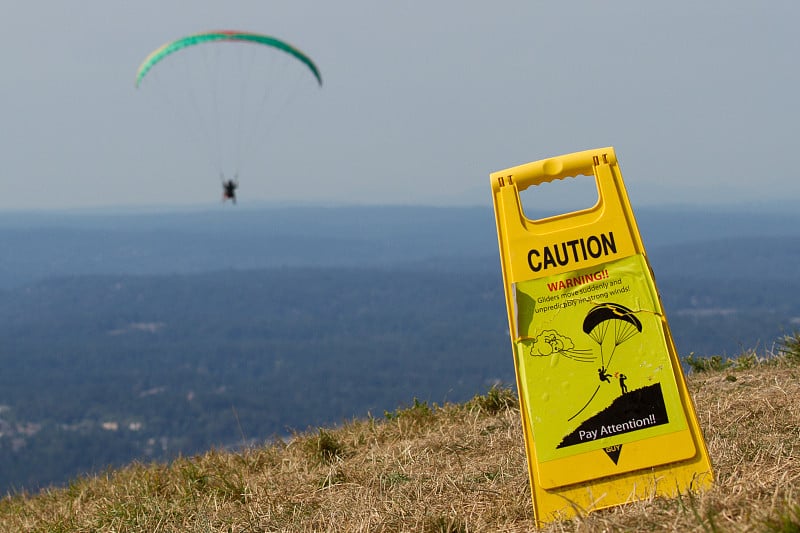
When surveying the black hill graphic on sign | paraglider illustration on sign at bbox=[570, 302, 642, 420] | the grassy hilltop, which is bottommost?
the grassy hilltop

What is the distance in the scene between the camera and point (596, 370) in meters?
4.35

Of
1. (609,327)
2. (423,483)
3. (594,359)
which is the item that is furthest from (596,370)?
(423,483)

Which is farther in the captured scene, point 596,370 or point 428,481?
point 428,481

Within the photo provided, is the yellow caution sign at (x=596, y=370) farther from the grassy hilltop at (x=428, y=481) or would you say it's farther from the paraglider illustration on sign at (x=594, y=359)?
the grassy hilltop at (x=428, y=481)

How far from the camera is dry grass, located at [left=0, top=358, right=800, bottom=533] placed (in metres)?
4.02

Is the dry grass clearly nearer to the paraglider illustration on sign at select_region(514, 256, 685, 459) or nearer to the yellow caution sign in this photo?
the yellow caution sign

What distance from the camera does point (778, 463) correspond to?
4.53 m

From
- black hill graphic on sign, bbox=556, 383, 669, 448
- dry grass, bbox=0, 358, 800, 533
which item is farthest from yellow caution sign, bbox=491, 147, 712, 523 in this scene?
dry grass, bbox=0, 358, 800, 533

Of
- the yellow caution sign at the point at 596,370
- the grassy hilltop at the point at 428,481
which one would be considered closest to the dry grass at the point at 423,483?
the grassy hilltop at the point at 428,481

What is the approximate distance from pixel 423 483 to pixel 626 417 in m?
1.75

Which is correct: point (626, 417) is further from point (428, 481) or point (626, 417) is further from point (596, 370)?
point (428, 481)

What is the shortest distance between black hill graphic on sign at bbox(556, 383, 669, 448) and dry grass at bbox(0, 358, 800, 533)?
387 millimetres

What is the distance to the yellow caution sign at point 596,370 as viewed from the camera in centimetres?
427

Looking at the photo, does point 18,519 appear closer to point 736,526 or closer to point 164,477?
point 164,477
